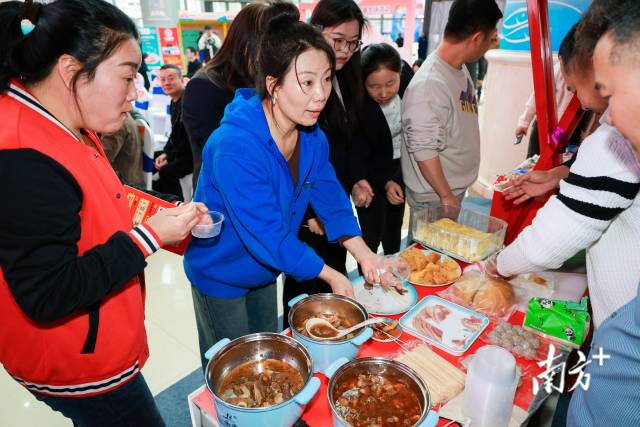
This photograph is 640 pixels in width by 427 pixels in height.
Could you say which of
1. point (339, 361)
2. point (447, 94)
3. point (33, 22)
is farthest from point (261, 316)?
point (447, 94)

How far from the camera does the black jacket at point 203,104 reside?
6.16 ft

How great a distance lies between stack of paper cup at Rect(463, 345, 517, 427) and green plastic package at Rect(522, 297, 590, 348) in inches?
14.0

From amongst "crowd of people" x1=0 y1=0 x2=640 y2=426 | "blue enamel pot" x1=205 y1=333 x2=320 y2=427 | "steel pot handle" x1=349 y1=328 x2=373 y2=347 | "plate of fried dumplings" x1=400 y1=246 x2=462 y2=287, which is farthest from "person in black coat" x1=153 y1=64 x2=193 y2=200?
"steel pot handle" x1=349 y1=328 x2=373 y2=347

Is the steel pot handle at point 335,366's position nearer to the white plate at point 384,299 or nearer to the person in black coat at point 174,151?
the white plate at point 384,299

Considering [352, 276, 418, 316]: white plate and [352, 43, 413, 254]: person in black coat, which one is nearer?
[352, 276, 418, 316]: white plate

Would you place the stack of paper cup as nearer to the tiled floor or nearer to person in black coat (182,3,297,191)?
the tiled floor

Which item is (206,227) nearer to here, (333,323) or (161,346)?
(333,323)

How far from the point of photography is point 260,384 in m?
0.99

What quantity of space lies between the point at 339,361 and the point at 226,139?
725 millimetres

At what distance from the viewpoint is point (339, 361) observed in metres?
0.98

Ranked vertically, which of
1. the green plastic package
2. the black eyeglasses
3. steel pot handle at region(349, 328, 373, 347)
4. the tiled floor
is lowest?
the tiled floor

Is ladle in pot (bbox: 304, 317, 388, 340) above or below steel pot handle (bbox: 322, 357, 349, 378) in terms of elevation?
below

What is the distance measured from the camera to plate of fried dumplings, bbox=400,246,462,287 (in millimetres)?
1549

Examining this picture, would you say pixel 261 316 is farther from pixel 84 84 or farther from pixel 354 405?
pixel 84 84
